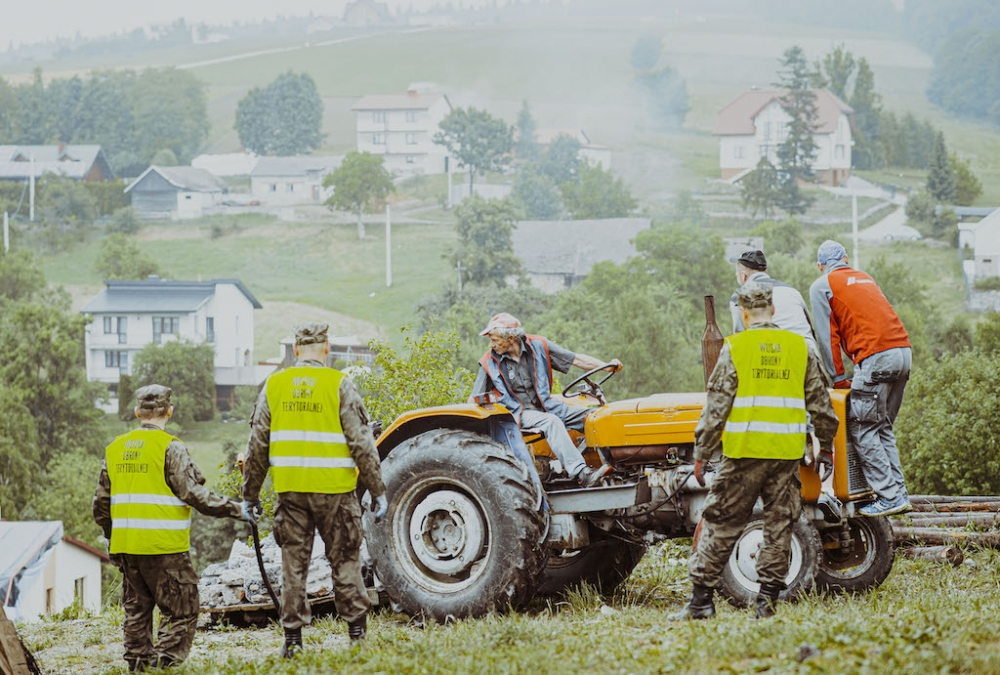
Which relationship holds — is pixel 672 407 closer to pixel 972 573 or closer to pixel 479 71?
pixel 972 573

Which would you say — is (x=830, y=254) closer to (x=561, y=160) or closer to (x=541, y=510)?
(x=541, y=510)

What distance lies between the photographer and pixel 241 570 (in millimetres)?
8281

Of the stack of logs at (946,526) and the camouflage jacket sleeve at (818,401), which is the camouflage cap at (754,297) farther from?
the stack of logs at (946,526)

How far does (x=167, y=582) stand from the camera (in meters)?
6.44

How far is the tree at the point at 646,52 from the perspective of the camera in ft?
418

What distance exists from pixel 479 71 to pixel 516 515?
4822 inches

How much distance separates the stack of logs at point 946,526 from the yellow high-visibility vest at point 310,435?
13.9 feet

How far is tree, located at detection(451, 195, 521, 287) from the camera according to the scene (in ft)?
262

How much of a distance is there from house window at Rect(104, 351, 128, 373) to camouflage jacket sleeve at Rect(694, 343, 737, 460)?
69487 mm

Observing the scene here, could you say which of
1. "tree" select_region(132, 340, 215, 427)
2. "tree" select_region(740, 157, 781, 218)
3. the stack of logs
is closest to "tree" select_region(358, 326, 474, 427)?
the stack of logs

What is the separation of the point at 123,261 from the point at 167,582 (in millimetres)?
84278

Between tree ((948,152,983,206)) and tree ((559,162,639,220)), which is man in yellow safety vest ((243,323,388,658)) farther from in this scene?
tree ((559,162,639,220))

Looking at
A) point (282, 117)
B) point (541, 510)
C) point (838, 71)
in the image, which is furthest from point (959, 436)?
point (282, 117)

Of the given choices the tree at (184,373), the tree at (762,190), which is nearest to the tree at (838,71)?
the tree at (762,190)
